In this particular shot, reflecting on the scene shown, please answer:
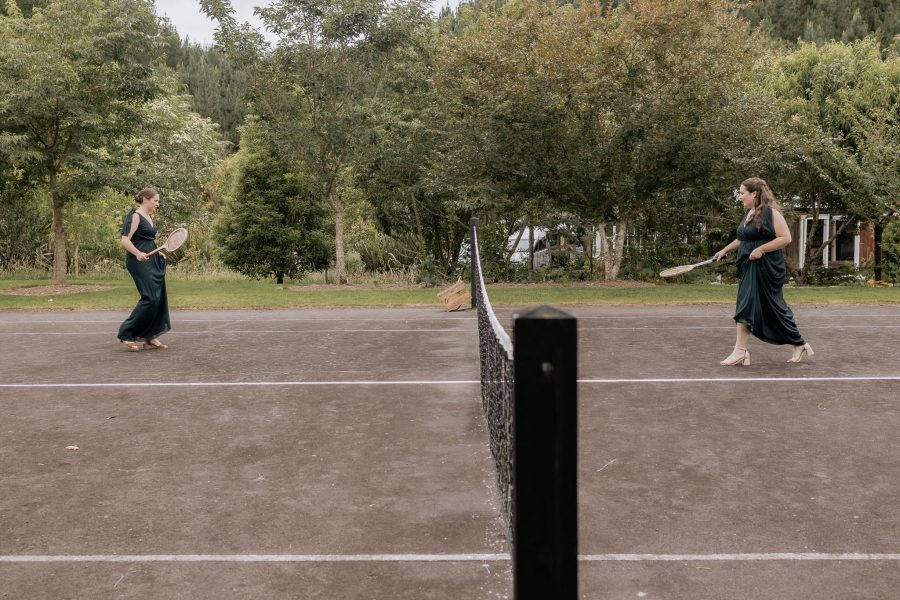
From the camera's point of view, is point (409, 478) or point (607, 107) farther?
point (607, 107)

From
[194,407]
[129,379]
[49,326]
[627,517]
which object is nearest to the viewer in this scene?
[627,517]

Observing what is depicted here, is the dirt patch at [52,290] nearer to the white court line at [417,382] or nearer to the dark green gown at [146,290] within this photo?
the dark green gown at [146,290]

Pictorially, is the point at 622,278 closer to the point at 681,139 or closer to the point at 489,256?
the point at 489,256

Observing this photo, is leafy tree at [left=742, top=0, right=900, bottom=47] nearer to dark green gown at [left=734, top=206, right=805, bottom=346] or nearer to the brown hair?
the brown hair

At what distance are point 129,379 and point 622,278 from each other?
1902 cm

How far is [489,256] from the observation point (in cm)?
2720

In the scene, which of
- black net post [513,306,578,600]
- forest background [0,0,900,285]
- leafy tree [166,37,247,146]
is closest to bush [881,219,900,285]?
forest background [0,0,900,285]

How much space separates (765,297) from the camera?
9828 mm

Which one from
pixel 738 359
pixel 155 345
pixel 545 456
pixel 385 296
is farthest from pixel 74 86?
pixel 545 456

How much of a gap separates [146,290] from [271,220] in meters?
18.6

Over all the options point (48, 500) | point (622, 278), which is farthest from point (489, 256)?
point (48, 500)

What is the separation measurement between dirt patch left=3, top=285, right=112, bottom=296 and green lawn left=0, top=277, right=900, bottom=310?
0.04 metres

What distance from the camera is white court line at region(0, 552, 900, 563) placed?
422 centimetres

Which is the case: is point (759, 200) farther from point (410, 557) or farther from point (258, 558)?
point (258, 558)
